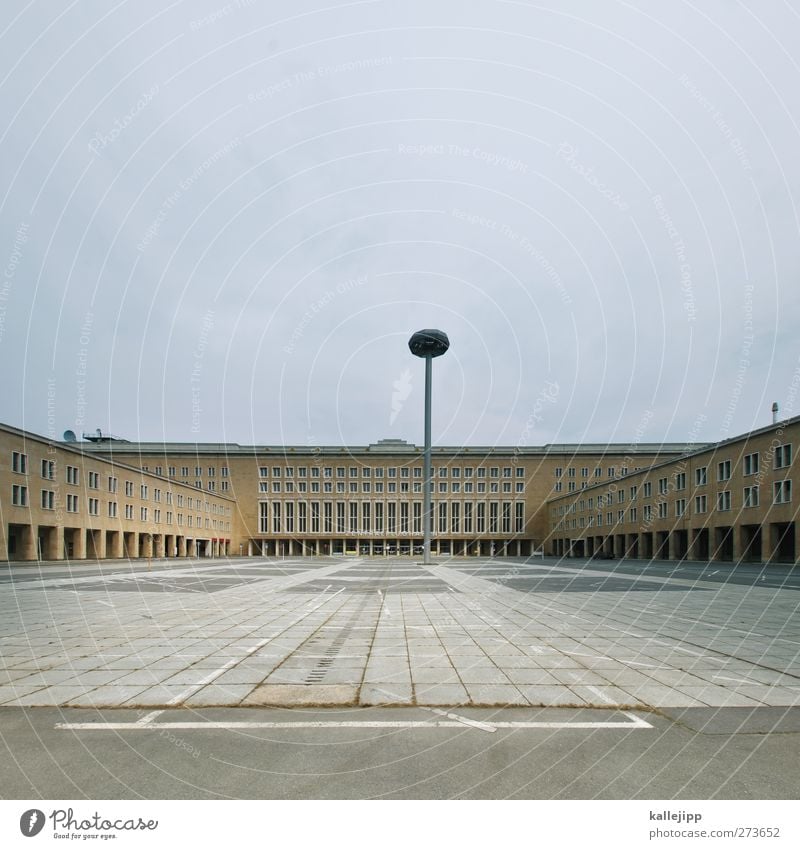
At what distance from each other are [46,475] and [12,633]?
4857cm

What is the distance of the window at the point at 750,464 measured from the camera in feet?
176

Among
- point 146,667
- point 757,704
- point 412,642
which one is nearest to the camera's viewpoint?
point 757,704

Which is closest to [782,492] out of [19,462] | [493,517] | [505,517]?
[19,462]

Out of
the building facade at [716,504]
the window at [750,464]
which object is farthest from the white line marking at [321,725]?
the window at [750,464]

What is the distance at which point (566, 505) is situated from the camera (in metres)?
111

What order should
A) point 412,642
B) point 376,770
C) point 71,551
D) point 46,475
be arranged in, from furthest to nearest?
point 71,551
point 46,475
point 412,642
point 376,770

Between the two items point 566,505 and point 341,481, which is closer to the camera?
point 566,505

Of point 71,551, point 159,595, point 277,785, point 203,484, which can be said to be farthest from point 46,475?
point 203,484

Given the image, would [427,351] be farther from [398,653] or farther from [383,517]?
[383,517]

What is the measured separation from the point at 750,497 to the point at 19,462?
63.1 m

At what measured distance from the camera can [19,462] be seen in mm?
52594

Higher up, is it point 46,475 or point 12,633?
point 46,475

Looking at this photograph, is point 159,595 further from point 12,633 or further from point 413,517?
point 413,517

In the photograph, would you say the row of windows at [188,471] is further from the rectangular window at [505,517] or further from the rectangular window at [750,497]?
the rectangular window at [750,497]
